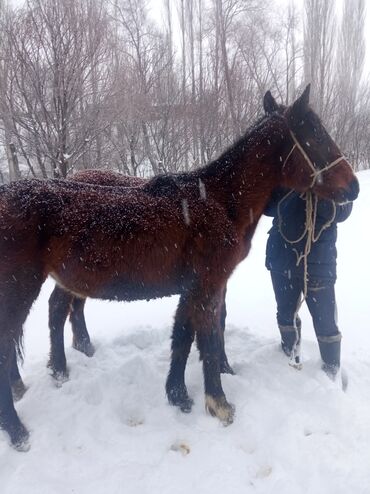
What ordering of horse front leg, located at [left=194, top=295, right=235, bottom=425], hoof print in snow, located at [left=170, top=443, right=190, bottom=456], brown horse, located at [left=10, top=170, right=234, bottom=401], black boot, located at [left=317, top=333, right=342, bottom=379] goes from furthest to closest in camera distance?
brown horse, located at [left=10, top=170, right=234, bottom=401]
black boot, located at [left=317, top=333, right=342, bottom=379]
horse front leg, located at [left=194, top=295, right=235, bottom=425]
hoof print in snow, located at [left=170, top=443, right=190, bottom=456]

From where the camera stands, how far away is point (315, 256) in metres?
2.91

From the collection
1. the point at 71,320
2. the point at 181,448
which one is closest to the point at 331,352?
the point at 181,448

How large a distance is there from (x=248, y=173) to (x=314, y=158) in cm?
45

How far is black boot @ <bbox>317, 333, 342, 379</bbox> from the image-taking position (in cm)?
292

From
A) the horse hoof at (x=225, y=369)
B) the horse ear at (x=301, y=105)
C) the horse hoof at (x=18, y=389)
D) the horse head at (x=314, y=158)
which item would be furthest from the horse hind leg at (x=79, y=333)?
the horse ear at (x=301, y=105)

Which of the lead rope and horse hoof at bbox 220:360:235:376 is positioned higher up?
the lead rope

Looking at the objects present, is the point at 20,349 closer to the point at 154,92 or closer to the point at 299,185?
the point at 299,185

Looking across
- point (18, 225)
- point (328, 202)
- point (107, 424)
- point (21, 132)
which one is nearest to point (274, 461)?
point (107, 424)

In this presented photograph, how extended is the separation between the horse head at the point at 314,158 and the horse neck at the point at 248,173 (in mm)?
84

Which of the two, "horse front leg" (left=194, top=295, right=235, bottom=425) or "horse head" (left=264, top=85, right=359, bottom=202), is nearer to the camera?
"horse head" (left=264, top=85, right=359, bottom=202)

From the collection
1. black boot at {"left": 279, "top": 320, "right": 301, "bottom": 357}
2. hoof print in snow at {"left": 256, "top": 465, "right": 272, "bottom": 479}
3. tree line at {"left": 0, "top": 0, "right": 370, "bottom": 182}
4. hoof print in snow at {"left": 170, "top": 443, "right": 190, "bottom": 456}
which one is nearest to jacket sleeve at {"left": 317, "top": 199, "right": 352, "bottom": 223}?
black boot at {"left": 279, "top": 320, "right": 301, "bottom": 357}

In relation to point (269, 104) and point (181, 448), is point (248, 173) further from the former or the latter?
point (181, 448)

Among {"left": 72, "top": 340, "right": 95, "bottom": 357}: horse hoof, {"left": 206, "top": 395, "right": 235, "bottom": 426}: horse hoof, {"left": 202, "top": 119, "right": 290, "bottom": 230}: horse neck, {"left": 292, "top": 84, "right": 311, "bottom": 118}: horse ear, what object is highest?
{"left": 292, "top": 84, "right": 311, "bottom": 118}: horse ear

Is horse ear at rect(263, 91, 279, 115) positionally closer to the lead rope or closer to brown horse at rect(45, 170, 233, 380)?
the lead rope
